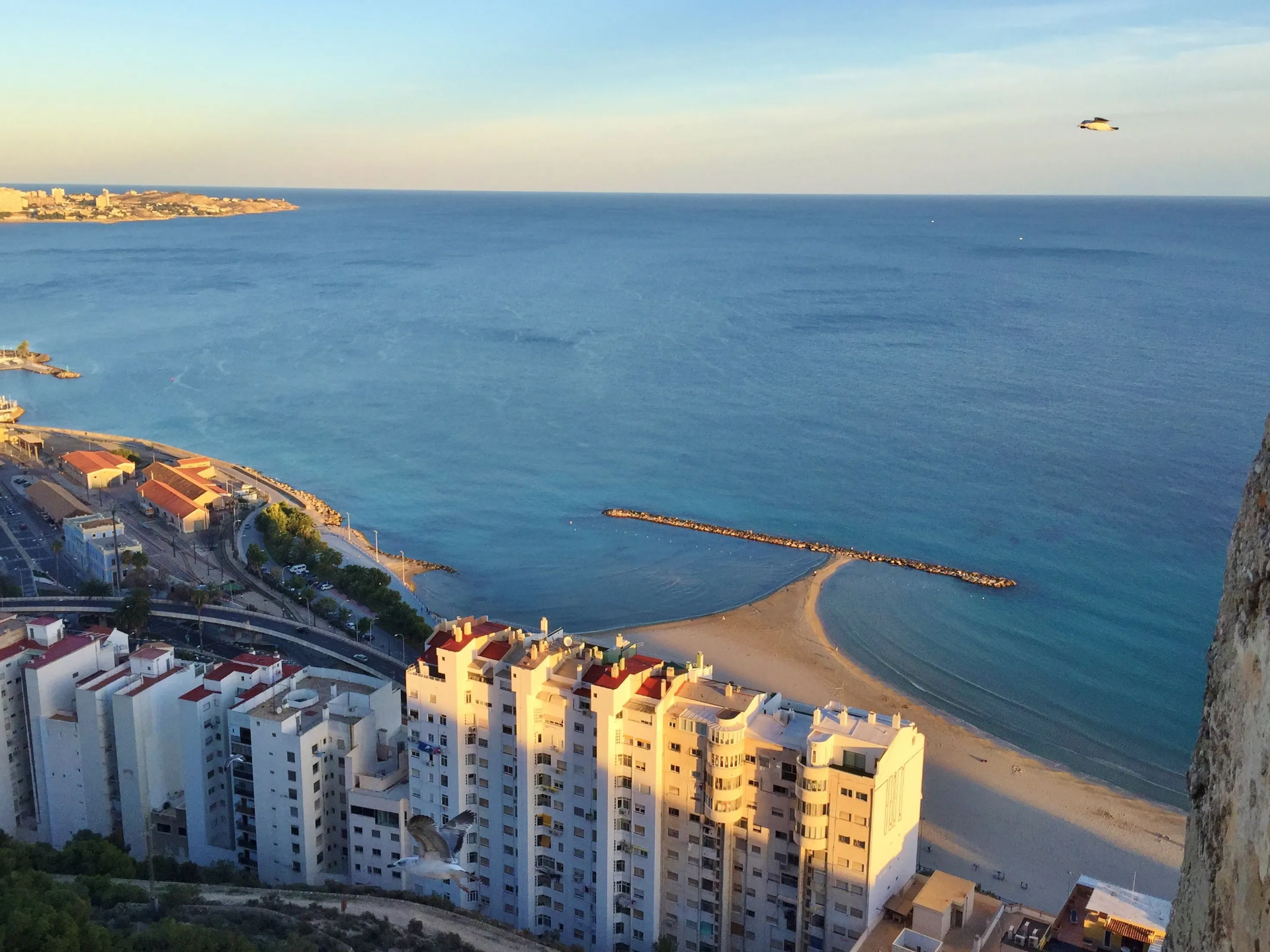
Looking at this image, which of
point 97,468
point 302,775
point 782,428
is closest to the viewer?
point 302,775

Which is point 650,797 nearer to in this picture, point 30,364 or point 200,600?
point 200,600

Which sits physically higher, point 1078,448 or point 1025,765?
point 1078,448

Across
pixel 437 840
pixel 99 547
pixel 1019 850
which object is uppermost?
pixel 99 547

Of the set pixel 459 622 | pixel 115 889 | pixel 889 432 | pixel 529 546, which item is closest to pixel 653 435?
pixel 889 432

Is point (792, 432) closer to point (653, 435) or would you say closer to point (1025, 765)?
point (653, 435)

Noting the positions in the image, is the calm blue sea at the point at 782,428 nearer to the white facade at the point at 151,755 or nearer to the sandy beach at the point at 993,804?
the sandy beach at the point at 993,804

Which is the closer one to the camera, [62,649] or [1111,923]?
[1111,923]

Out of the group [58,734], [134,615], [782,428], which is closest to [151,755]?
[58,734]
